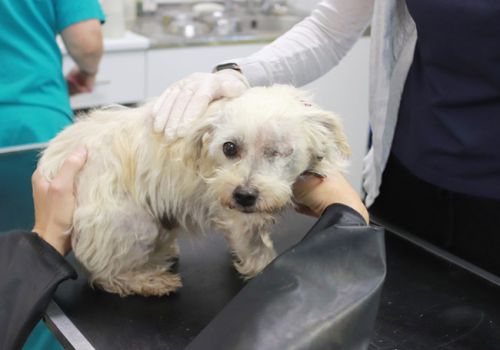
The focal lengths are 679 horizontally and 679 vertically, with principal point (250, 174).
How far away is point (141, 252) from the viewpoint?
1.11 meters

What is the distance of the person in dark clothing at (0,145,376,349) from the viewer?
878mm

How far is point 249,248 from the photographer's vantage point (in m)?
1.14

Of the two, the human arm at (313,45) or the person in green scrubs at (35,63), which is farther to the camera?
the person in green scrubs at (35,63)

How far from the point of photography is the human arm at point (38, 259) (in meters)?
0.90

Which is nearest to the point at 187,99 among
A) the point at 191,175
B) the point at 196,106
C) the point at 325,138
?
the point at 196,106

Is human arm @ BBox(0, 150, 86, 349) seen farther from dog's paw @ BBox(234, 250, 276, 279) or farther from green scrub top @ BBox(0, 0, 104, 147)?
green scrub top @ BBox(0, 0, 104, 147)

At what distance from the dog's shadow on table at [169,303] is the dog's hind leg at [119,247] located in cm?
2

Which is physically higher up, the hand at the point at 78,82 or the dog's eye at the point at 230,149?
the dog's eye at the point at 230,149

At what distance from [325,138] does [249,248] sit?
23 centimetres

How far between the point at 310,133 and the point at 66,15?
1.00m

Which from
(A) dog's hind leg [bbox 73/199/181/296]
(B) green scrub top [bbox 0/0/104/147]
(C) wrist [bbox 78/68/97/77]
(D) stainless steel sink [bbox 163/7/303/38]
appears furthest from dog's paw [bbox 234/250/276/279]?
(D) stainless steel sink [bbox 163/7/303/38]

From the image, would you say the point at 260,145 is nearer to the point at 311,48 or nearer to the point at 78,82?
the point at 311,48

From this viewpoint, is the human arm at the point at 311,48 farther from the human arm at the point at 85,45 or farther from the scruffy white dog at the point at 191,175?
the human arm at the point at 85,45

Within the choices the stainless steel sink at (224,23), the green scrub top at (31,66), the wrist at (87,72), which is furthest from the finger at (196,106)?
the stainless steel sink at (224,23)
